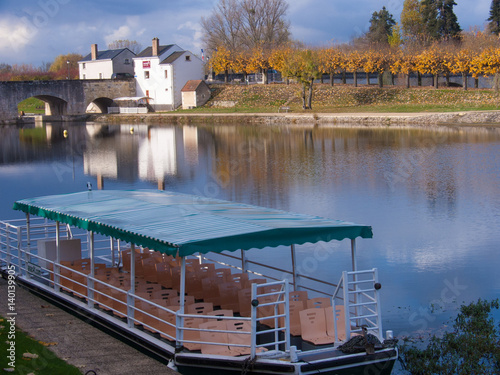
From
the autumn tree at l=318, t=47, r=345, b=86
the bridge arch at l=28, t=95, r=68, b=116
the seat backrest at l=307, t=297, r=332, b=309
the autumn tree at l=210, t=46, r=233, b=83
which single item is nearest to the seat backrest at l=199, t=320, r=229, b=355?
the seat backrest at l=307, t=297, r=332, b=309

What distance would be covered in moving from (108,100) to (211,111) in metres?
18.2

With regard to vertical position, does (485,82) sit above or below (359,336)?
above

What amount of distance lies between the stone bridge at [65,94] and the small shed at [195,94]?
8778 millimetres

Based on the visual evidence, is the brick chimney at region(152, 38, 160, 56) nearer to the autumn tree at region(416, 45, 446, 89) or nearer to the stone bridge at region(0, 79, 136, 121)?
the stone bridge at region(0, 79, 136, 121)

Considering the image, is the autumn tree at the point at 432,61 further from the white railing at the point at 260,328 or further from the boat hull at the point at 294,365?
the boat hull at the point at 294,365

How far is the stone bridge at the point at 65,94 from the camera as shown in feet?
229

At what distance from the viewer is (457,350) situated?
33.2 ft

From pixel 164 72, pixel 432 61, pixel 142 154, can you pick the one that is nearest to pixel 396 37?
pixel 432 61

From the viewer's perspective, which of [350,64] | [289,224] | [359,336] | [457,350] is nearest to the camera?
[359,336]

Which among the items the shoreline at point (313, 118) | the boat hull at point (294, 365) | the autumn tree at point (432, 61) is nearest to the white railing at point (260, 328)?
the boat hull at point (294, 365)

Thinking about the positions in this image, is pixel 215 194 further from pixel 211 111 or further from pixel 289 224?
pixel 211 111

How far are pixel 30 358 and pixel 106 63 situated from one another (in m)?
79.4

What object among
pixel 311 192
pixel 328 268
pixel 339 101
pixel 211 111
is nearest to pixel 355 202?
pixel 311 192

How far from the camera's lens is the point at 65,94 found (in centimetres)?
7488
